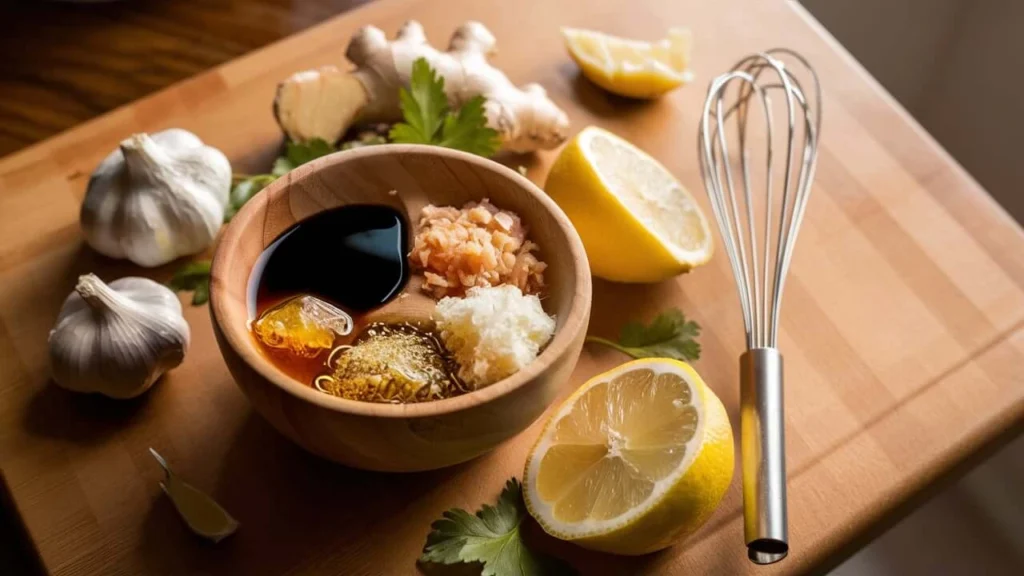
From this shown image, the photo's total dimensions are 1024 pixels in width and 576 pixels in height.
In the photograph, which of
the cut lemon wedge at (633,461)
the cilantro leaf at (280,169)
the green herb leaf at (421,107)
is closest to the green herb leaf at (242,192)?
the cilantro leaf at (280,169)

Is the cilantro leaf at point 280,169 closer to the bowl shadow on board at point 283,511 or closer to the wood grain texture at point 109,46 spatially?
the bowl shadow on board at point 283,511

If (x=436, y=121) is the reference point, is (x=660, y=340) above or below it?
below

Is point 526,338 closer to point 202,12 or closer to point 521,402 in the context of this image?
point 521,402

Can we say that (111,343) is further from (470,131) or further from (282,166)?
(470,131)

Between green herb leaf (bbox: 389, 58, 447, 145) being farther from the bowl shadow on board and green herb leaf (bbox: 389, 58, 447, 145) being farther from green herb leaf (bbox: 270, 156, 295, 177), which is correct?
the bowl shadow on board

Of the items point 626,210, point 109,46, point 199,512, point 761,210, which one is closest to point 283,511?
point 199,512

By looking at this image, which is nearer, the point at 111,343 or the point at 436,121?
the point at 111,343
